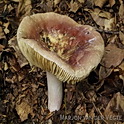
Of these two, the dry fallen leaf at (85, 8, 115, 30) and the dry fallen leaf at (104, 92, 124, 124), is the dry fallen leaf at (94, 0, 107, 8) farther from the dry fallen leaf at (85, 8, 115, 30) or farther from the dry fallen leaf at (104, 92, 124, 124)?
the dry fallen leaf at (104, 92, 124, 124)

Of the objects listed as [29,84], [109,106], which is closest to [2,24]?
[29,84]

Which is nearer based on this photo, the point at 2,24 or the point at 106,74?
the point at 106,74

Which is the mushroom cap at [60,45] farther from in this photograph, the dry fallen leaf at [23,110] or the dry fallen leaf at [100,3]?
the dry fallen leaf at [100,3]

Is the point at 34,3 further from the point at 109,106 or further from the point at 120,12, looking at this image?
the point at 109,106

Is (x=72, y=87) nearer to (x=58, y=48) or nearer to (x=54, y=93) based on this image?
(x=54, y=93)

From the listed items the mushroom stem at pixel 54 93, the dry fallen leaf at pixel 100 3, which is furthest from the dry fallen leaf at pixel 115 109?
the dry fallen leaf at pixel 100 3

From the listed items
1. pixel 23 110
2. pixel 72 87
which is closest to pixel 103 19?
pixel 72 87
